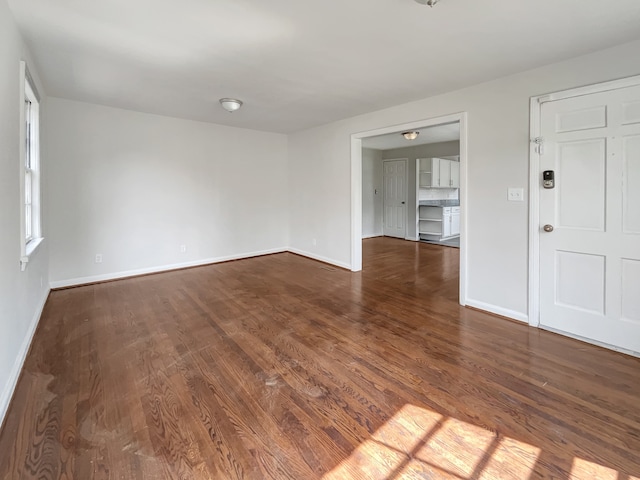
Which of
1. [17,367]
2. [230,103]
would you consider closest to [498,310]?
[230,103]

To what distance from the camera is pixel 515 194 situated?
3.09 meters

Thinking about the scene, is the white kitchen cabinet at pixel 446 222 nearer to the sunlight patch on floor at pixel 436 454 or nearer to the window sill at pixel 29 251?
the sunlight patch on floor at pixel 436 454

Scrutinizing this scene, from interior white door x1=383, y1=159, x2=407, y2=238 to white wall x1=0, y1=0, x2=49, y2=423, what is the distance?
751cm

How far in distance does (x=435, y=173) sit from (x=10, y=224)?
7.86m

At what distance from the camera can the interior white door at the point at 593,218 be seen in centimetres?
247

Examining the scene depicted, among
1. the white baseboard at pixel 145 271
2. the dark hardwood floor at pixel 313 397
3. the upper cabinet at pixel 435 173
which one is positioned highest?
the upper cabinet at pixel 435 173

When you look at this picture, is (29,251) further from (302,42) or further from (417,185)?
(417,185)

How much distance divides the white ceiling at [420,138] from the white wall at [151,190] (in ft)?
7.35

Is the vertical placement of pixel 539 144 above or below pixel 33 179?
above

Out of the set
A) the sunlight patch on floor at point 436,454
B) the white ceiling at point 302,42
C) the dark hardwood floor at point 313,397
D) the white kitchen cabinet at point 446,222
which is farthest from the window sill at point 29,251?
the white kitchen cabinet at point 446,222

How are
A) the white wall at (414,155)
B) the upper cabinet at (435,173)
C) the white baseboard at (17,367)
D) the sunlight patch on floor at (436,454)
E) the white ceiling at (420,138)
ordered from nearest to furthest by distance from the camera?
the sunlight patch on floor at (436,454)
the white baseboard at (17,367)
the white ceiling at (420,138)
the white wall at (414,155)
the upper cabinet at (435,173)

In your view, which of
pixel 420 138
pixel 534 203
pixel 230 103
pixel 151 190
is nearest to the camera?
pixel 534 203

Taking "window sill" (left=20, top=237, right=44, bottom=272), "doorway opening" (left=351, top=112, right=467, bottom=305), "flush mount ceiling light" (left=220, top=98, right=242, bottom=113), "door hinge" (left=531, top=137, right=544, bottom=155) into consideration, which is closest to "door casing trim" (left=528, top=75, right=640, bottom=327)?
"door hinge" (left=531, top=137, right=544, bottom=155)

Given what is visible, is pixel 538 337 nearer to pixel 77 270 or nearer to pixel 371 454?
pixel 371 454
